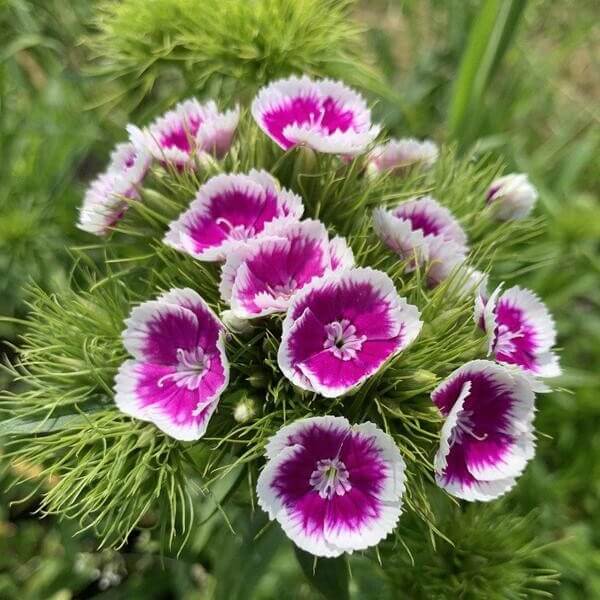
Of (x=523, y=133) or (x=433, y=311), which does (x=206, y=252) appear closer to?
(x=433, y=311)

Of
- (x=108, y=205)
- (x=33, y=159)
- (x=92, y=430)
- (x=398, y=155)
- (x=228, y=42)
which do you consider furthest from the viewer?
(x=33, y=159)

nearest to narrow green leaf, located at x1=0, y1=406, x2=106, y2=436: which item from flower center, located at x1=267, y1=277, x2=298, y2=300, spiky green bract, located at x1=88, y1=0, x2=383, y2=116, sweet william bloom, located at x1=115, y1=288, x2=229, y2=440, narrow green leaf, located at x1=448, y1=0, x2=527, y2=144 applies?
sweet william bloom, located at x1=115, y1=288, x2=229, y2=440

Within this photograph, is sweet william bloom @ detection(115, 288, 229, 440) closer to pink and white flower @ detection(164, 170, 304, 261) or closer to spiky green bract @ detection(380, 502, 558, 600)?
pink and white flower @ detection(164, 170, 304, 261)

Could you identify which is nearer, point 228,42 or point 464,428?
point 464,428

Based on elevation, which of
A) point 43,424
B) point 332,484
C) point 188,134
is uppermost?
point 188,134

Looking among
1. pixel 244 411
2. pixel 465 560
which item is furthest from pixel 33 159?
pixel 465 560

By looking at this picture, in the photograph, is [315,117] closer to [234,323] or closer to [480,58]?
[234,323]
